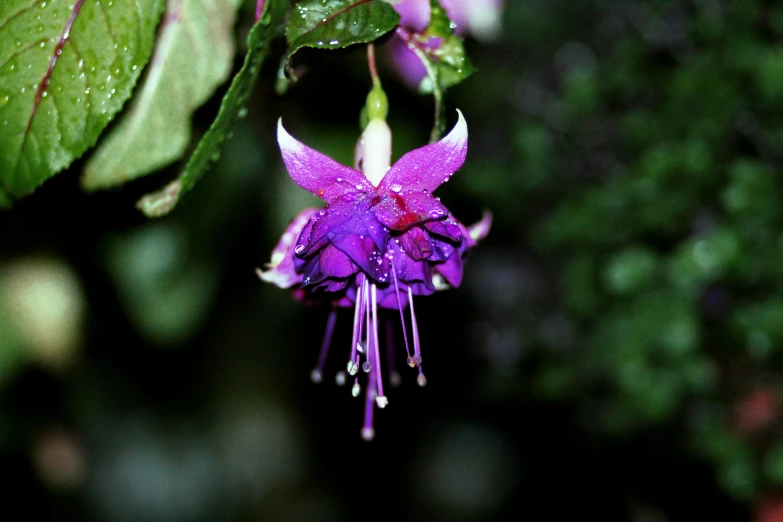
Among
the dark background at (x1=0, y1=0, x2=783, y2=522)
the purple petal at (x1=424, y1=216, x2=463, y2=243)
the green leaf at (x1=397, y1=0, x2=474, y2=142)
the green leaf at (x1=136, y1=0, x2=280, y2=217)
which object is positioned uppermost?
the green leaf at (x1=136, y1=0, x2=280, y2=217)

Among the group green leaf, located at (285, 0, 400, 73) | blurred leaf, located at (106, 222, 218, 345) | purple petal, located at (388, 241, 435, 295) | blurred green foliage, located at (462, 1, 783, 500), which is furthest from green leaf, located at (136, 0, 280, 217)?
blurred green foliage, located at (462, 1, 783, 500)

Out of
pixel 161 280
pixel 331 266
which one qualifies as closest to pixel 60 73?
pixel 331 266

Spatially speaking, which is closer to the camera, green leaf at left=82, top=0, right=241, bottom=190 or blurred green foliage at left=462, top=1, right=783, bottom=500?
green leaf at left=82, top=0, right=241, bottom=190

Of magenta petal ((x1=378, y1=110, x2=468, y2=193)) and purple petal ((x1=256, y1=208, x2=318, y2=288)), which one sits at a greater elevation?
magenta petal ((x1=378, y1=110, x2=468, y2=193))

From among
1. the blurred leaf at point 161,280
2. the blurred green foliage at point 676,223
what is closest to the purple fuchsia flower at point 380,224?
the blurred leaf at point 161,280

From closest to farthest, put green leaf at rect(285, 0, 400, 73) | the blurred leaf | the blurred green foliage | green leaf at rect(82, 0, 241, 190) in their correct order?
green leaf at rect(285, 0, 400, 73) < green leaf at rect(82, 0, 241, 190) < the blurred leaf < the blurred green foliage

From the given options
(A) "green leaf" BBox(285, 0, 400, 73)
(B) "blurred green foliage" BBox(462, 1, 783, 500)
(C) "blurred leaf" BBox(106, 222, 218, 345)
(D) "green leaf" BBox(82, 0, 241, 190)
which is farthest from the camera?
(B) "blurred green foliage" BBox(462, 1, 783, 500)

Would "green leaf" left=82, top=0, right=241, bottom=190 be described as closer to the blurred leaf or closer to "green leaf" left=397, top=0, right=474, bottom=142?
"green leaf" left=397, top=0, right=474, bottom=142

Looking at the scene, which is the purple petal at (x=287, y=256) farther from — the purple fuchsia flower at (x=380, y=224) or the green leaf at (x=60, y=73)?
the green leaf at (x=60, y=73)
